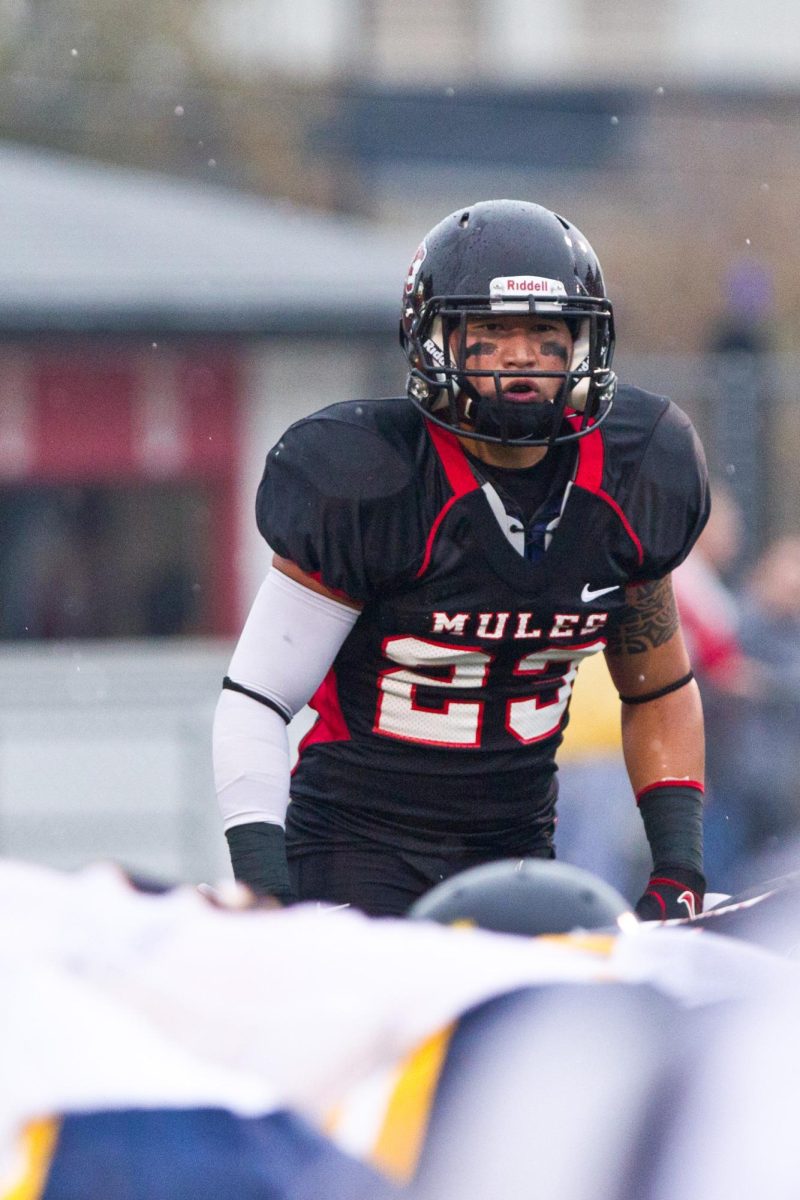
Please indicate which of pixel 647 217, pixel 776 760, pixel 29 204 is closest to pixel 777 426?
pixel 776 760

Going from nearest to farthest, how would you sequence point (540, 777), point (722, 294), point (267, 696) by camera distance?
point (267, 696), point (540, 777), point (722, 294)

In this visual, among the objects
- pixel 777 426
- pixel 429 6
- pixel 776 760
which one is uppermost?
pixel 429 6

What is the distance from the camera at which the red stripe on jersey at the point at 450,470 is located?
10.6 feet

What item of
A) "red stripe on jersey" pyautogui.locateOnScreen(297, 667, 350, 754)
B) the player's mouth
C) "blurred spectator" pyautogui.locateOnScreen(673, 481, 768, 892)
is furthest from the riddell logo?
"blurred spectator" pyautogui.locateOnScreen(673, 481, 768, 892)

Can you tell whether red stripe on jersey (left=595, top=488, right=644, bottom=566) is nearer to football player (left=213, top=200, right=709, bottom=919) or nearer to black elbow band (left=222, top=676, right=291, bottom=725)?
football player (left=213, top=200, right=709, bottom=919)

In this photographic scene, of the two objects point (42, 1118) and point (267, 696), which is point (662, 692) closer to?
point (267, 696)

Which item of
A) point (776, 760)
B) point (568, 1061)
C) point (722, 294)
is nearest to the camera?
point (568, 1061)

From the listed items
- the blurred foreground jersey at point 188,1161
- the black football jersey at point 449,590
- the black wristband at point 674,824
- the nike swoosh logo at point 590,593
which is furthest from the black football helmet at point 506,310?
the blurred foreground jersey at point 188,1161

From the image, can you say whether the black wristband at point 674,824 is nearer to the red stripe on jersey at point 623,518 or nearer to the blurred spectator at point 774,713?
the red stripe on jersey at point 623,518

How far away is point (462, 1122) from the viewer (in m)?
1.69

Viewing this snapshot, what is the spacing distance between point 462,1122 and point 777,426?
909 cm

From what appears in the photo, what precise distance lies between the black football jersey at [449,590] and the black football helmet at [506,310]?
0.34ft

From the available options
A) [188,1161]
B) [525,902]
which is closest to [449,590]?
[525,902]

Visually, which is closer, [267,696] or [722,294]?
[267,696]
